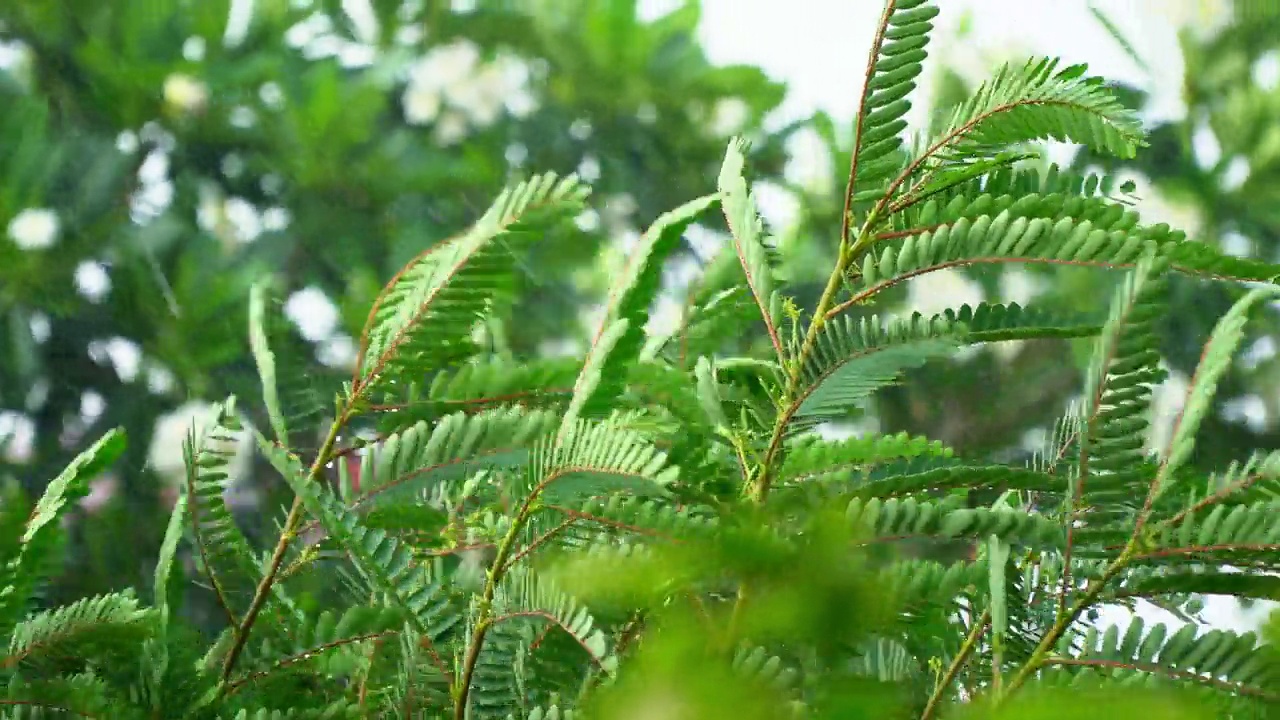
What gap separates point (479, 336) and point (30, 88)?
169 cm

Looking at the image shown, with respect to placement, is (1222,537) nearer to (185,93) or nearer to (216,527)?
(216,527)

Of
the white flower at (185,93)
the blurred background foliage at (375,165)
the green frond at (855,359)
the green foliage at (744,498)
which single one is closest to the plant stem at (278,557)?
the green foliage at (744,498)

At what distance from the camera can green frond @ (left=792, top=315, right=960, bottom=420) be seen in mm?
210

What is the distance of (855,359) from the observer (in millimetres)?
216

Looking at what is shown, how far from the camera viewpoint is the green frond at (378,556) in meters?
0.22

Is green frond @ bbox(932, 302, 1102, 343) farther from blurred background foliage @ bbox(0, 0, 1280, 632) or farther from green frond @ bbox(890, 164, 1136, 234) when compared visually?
blurred background foliage @ bbox(0, 0, 1280, 632)

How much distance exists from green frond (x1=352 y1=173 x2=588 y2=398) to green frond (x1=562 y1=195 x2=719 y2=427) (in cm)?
4

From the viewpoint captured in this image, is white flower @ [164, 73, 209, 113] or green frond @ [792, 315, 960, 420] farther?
white flower @ [164, 73, 209, 113]

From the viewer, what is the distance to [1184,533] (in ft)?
0.64

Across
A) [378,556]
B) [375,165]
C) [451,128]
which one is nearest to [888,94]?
[378,556]

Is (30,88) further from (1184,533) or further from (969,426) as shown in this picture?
(1184,533)

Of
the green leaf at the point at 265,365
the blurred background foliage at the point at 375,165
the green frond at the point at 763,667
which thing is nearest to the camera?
the green frond at the point at 763,667

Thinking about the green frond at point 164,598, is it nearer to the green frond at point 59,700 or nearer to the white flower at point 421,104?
the green frond at point 59,700

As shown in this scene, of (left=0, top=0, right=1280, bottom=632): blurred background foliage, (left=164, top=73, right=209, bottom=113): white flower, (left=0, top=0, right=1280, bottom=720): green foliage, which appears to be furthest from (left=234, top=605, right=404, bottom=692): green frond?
(left=164, top=73, right=209, bottom=113): white flower
